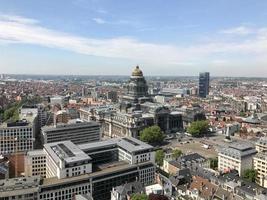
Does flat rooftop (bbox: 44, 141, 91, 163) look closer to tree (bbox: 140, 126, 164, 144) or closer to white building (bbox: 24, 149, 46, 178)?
white building (bbox: 24, 149, 46, 178)

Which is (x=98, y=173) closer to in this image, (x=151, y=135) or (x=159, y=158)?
(x=159, y=158)

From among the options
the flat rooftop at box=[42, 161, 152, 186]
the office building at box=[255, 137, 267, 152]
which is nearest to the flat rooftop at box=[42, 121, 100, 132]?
the flat rooftop at box=[42, 161, 152, 186]

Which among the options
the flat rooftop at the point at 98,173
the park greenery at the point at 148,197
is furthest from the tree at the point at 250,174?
the park greenery at the point at 148,197

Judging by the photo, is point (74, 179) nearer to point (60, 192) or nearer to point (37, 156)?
point (60, 192)

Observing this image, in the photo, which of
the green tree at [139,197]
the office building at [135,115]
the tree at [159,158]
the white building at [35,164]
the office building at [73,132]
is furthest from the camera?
the office building at [135,115]

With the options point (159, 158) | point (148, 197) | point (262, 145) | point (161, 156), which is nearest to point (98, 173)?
point (148, 197)

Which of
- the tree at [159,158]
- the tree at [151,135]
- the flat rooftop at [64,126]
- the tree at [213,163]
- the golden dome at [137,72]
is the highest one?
the golden dome at [137,72]

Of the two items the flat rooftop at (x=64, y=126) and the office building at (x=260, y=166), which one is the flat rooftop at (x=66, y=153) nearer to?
the flat rooftop at (x=64, y=126)
